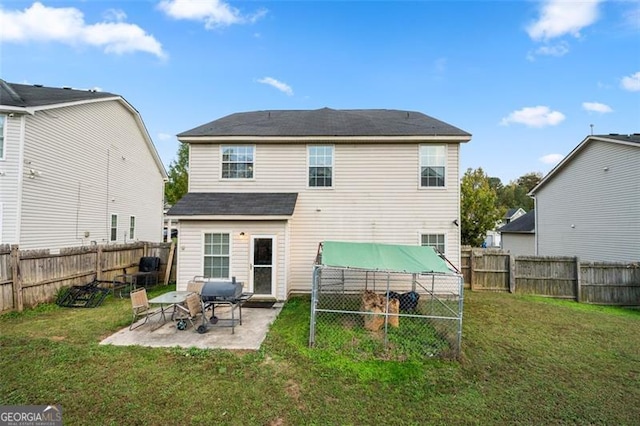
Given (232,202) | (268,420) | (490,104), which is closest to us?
(268,420)

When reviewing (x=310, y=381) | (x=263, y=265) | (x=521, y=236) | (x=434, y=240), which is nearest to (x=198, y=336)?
(x=310, y=381)

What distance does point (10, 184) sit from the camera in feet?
29.3

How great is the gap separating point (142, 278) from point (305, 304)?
24.5ft

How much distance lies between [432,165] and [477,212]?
14231 millimetres

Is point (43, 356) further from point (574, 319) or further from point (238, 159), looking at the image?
point (574, 319)

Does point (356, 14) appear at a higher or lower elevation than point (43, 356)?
higher

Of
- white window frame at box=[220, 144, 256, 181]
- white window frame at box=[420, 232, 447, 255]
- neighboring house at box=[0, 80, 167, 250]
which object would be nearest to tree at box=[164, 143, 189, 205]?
neighboring house at box=[0, 80, 167, 250]

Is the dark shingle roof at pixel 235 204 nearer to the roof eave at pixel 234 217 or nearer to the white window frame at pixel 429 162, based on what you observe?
the roof eave at pixel 234 217

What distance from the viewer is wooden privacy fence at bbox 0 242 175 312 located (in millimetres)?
7027

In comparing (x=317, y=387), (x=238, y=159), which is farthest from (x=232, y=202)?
(x=317, y=387)

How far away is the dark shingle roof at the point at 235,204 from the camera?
888 centimetres

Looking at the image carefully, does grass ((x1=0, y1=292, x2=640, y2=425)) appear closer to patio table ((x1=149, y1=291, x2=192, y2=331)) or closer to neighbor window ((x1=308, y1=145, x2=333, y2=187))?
patio table ((x1=149, y1=291, x2=192, y2=331))

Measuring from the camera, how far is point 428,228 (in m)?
9.98

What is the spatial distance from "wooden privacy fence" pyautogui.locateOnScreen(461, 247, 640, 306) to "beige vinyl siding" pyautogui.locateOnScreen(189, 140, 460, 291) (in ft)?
7.61
